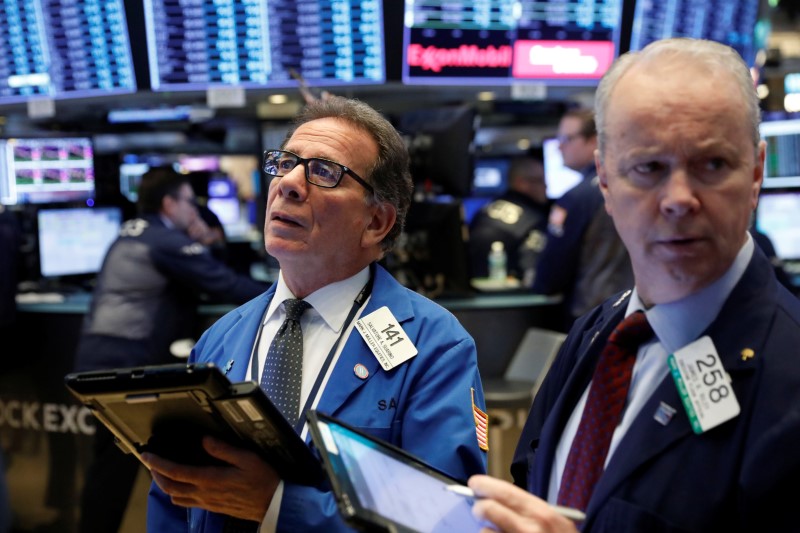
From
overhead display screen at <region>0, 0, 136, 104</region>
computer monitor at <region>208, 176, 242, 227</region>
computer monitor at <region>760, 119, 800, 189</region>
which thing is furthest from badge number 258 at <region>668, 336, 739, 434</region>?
computer monitor at <region>208, 176, 242, 227</region>

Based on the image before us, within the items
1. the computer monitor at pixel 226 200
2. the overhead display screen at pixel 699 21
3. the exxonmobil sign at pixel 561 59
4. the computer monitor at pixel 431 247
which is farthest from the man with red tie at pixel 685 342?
the computer monitor at pixel 226 200

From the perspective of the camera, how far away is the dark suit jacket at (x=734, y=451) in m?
1.14

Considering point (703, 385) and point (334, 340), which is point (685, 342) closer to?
point (703, 385)

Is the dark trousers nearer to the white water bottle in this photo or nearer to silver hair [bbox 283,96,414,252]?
the white water bottle

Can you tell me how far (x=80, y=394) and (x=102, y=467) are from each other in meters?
3.10

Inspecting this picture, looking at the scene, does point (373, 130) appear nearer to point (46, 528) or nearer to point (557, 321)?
point (557, 321)

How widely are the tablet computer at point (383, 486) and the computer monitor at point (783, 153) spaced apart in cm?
510

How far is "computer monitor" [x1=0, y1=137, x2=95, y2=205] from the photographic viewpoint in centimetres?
587

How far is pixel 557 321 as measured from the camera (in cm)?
456

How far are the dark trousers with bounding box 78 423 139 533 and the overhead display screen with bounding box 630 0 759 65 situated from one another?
10.6ft

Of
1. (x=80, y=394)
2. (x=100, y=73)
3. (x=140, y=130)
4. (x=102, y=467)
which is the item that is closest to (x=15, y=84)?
(x=100, y=73)

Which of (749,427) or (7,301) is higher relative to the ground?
(749,427)

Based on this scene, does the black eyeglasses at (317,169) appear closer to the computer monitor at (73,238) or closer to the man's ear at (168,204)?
the man's ear at (168,204)

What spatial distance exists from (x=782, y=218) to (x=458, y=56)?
8.55 ft
